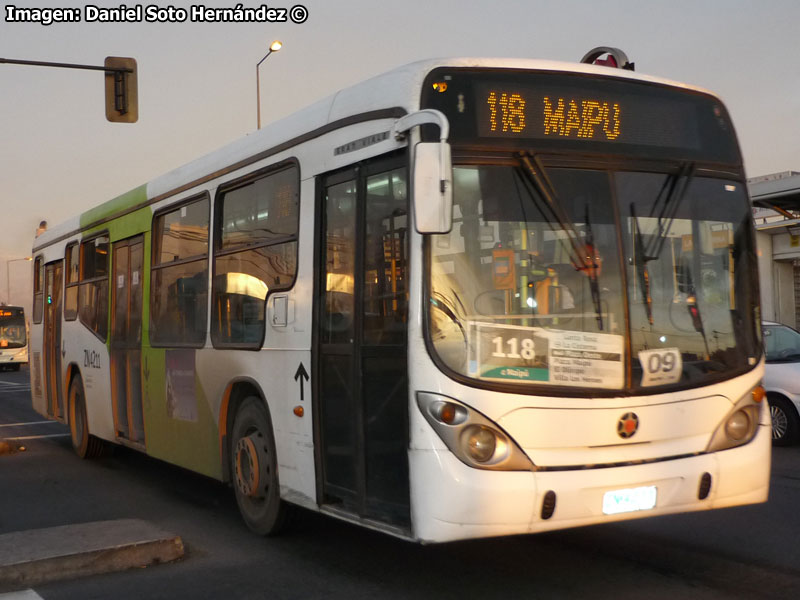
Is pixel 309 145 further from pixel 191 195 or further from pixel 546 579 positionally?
pixel 546 579

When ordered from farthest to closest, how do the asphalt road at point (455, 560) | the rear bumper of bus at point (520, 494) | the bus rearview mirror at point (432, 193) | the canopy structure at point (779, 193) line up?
the canopy structure at point (779, 193) → the asphalt road at point (455, 560) → the rear bumper of bus at point (520, 494) → the bus rearview mirror at point (432, 193)

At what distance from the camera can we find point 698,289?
6.09 metres

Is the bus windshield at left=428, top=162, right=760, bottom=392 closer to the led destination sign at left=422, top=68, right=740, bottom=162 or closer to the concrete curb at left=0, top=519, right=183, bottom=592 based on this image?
the led destination sign at left=422, top=68, right=740, bottom=162

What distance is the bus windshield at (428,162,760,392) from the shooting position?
5559mm

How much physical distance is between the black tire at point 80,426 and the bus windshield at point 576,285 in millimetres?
8104

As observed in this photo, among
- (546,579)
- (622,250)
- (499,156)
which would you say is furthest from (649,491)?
(499,156)

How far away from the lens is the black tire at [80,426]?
12.5 metres

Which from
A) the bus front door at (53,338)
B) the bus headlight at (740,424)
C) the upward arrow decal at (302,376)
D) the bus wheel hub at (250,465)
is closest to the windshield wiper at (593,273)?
the bus headlight at (740,424)

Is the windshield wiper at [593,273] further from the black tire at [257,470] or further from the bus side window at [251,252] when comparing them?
the black tire at [257,470]

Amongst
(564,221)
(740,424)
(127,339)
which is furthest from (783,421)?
(127,339)

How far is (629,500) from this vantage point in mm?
5570

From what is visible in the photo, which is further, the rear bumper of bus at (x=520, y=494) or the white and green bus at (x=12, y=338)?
the white and green bus at (x=12, y=338)

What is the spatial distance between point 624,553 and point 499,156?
283 cm

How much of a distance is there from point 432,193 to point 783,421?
324 inches
